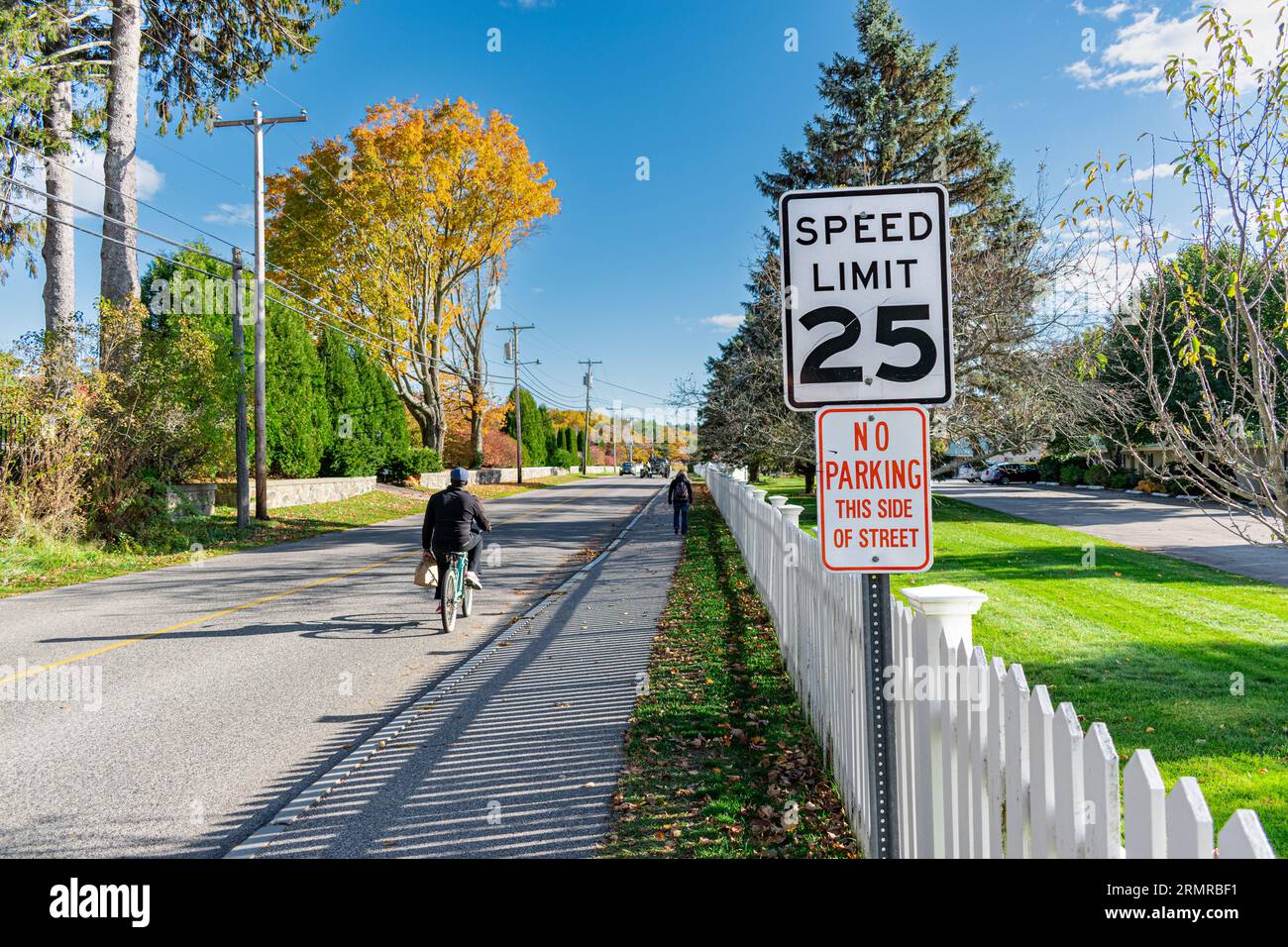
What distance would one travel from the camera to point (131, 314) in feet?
60.8

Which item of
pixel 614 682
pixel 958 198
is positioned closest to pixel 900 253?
pixel 614 682

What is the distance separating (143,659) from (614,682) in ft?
15.6

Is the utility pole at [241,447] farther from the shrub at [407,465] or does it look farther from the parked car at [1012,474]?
the parked car at [1012,474]

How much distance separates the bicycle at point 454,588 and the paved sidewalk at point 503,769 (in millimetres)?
1177

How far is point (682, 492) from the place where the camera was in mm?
20906

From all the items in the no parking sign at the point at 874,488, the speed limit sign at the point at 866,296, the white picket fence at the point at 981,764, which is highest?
the speed limit sign at the point at 866,296

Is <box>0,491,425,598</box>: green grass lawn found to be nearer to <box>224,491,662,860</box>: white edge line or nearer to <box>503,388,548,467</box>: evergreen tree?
<box>224,491,662,860</box>: white edge line

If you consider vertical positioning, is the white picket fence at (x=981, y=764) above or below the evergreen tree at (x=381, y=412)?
below

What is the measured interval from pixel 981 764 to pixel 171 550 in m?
18.7

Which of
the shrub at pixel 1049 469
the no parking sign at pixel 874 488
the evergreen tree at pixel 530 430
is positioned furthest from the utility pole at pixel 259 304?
the evergreen tree at pixel 530 430

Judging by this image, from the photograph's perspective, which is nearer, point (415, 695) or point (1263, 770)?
point (1263, 770)

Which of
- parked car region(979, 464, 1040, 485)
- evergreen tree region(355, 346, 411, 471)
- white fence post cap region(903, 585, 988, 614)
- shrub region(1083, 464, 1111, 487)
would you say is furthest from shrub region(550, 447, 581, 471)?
white fence post cap region(903, 585, 988, 614)

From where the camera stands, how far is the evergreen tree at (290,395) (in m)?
28.8
